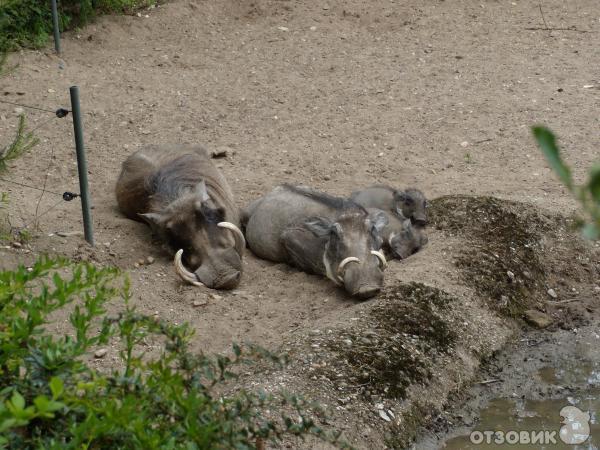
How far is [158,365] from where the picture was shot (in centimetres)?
247

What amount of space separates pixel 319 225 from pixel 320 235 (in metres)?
0.09

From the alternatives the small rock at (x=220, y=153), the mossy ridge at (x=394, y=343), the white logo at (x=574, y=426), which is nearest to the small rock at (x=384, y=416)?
the mossy ridge at (x=394, y=343)

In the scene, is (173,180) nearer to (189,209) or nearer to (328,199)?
(189,209)

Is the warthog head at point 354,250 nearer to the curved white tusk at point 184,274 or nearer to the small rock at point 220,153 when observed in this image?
the curved white tusk at point 184,274

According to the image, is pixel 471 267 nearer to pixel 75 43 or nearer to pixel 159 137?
pixel 159 137

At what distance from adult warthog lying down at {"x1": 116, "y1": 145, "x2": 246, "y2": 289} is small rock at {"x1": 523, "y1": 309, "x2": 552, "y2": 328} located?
181 centimetres

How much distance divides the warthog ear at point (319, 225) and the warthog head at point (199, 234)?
1.55ft

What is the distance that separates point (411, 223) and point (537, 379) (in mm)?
1612

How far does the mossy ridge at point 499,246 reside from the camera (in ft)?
18.6

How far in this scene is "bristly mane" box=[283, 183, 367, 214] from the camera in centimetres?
608

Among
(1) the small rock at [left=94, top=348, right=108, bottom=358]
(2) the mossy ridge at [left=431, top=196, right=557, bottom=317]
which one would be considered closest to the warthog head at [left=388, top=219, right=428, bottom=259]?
(2) the mossy ridge at [left=431, top=196, right=557, bottom=317]

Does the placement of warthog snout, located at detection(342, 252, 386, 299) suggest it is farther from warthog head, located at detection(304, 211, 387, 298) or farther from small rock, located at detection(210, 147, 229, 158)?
small rock, located at detection(210, 147, 229, 158)

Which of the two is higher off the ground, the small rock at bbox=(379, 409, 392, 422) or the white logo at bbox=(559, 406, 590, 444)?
the small rock at bbox=(379, 409, 392, 422)

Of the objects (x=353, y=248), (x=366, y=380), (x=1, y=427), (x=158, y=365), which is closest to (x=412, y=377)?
(x=366, y=380)
